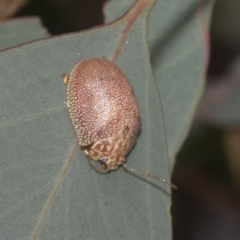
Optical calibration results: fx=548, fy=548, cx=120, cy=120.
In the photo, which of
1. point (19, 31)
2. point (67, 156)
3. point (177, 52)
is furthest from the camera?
point (177, 52)

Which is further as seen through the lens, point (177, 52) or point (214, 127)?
point (214, 127)

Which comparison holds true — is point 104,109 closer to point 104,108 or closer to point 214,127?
point 104,108

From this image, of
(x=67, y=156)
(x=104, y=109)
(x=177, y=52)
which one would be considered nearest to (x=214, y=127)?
(x=177, y=52)

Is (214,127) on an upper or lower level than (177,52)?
lower

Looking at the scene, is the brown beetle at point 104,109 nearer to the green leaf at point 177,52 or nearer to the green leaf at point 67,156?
the green leaf at point 67,156

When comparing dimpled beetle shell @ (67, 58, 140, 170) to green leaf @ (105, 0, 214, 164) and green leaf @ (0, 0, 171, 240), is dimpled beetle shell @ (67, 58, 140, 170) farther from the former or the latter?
green leaf @ (105, 0, 214, 164)

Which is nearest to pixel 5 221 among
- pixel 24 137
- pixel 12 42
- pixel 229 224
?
pixel 24 137
